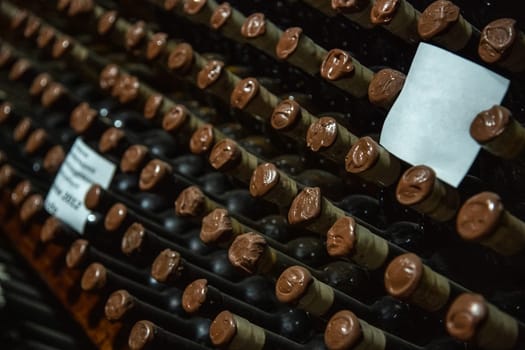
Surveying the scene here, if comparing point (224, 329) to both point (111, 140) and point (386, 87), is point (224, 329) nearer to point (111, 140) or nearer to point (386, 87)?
point (386, 87)

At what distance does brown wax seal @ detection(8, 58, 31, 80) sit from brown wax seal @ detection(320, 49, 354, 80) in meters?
0.59

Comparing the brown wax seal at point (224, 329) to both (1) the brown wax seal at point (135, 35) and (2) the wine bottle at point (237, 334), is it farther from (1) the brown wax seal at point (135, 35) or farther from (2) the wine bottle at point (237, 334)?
(1) the brown wax seal at point (135, 35)

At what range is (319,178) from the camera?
721mm

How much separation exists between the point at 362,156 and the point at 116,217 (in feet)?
1.04

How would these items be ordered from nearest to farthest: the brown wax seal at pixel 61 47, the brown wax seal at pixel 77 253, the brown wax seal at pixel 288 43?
the brown wax seal at pixel 288 43
the brown wax seal at pixel 77 253
the brown wax seal at pixel 61 47

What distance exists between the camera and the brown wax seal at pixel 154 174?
744 mm

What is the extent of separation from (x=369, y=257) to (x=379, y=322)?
0.32 feet

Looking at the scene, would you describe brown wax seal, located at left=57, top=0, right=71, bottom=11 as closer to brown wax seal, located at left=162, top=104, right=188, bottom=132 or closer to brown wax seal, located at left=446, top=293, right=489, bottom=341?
brown wax seal, located at left=162, top=104, right=188, bottom=132

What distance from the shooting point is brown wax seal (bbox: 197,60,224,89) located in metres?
0.73

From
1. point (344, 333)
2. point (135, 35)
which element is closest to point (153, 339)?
point (344, 333)

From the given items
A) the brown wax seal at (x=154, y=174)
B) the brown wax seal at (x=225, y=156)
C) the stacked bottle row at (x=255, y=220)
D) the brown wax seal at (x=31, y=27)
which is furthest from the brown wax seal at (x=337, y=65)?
the brown wax seal at (x=31, y=27)

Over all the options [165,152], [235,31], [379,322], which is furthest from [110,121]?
[379,322]

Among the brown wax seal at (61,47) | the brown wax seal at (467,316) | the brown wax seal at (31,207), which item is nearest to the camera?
the brown wax seal at (467,316)

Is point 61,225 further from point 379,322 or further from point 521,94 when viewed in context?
point 521,94
